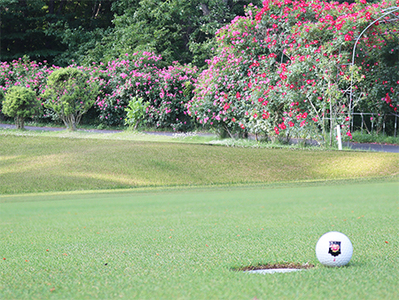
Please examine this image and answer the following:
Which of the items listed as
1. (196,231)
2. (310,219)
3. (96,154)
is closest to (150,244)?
(196,231)

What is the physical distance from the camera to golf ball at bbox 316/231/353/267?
78.7 inches

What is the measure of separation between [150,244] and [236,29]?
31.8 ft

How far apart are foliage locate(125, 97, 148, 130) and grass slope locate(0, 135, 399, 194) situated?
2.10m

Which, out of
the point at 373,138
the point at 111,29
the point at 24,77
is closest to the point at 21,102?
the point at 24,77

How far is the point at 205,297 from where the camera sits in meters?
1.56

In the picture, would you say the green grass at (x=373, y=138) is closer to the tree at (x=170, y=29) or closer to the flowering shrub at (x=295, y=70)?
the flowering shrub at (x=295, y=70)

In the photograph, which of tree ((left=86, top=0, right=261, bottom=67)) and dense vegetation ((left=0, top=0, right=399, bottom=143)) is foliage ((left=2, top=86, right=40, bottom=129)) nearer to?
dense vegetation ((left=0, top=0, right=399, bottom=143))

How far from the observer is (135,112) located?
12953 mm

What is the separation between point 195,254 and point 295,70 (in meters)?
8.58

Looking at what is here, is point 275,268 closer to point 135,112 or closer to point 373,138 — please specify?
point 373,138

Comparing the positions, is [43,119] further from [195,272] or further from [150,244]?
[195,272]

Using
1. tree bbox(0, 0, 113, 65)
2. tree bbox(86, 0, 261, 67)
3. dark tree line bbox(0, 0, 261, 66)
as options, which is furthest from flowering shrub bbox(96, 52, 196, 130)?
tree bbox(0, 0, 113, 65)

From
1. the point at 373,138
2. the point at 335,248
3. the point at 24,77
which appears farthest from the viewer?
the point at 24,77

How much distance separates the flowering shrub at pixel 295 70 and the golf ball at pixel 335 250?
8.42 metres
